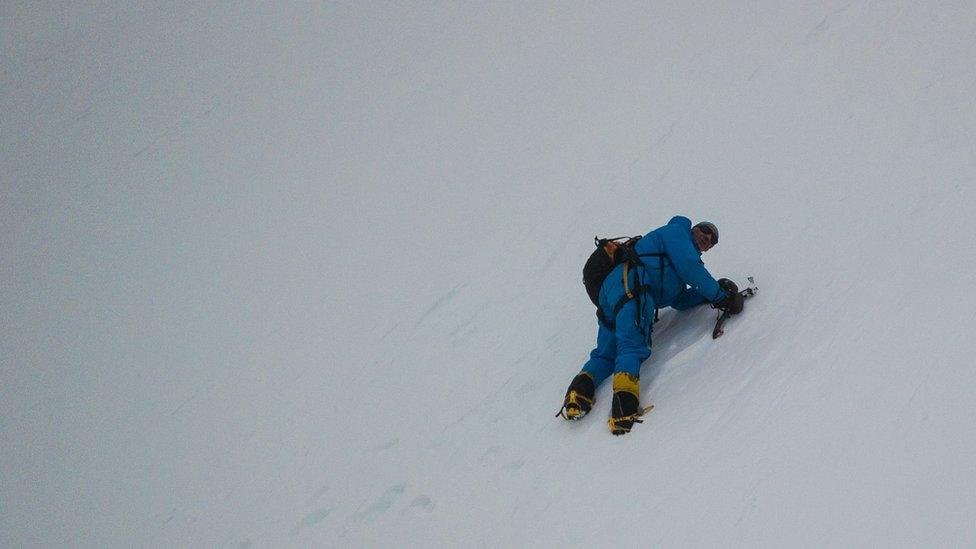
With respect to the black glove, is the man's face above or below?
above

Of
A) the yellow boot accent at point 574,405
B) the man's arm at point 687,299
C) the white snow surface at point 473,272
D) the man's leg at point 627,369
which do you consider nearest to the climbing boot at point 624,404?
the man's leg at point 627,369

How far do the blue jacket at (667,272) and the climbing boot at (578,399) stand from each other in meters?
0.46

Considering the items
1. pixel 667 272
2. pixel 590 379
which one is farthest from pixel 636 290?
pixel 590 379

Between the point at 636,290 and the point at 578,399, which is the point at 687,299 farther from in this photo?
the point at 578,399

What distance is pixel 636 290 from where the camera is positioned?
5.25 metres

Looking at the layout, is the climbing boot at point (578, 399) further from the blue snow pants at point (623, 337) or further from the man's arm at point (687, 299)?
the man's arm at point (687, 299)

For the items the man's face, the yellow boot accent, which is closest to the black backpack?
the man's face

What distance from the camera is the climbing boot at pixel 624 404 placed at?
488 cm

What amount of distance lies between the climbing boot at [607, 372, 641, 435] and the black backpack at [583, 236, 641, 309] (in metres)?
0.65

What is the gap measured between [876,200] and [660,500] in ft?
10.5

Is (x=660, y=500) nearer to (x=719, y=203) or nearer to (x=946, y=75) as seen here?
(x=719, y=203)

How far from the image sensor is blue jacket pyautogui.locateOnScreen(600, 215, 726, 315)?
5254mm

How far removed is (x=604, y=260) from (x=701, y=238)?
2.05 ft

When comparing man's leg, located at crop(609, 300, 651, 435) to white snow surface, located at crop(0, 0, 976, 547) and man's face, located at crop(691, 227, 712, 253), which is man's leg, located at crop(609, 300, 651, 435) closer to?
white snow surface, located at crop(0, 0, 976, 547)
